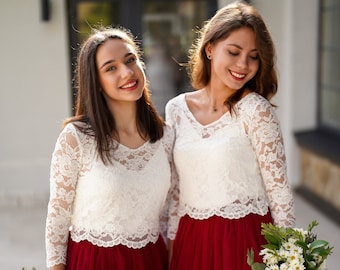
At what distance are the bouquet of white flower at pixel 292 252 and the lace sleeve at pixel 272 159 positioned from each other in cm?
34

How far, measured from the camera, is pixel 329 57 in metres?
4.91

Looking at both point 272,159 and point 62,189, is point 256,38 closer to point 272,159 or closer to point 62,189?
point 272,159

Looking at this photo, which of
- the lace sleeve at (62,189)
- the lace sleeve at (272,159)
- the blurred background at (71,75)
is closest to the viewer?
the lace sleeve at (62,189)

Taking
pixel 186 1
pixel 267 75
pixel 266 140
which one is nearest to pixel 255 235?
pixel 266 140

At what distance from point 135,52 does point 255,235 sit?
735 millimetres

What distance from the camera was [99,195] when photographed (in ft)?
5.75

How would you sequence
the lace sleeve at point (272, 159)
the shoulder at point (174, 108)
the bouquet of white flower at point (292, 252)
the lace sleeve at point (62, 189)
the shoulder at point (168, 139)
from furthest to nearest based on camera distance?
the shoulder at point (174, 108), the shoulder at point (168, 139), the lace sleeve at point (272, 159), the lace sleeve at point (62, 189), the bouquet of white flower at point (292, 252)

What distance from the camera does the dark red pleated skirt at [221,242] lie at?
74.9 inches

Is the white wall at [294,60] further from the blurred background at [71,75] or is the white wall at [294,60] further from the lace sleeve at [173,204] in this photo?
the lace sleeve at [173,204]

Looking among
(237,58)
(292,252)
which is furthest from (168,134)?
(292,252)

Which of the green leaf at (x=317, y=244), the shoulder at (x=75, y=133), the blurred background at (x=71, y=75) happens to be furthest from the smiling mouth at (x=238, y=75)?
the blurred background at (x=71, y=75)

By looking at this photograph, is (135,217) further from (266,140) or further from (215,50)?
(215,50)

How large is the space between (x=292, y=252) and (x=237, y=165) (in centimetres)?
47

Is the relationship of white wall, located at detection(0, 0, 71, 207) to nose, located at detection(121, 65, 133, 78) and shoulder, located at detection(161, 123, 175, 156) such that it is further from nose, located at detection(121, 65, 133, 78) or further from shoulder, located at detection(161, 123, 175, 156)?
nose, located at detection(121, 65, 133, 78)
